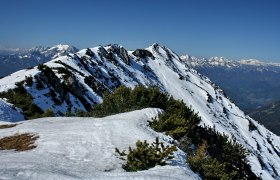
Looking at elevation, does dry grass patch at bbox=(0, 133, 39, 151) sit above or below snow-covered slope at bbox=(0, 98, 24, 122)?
below

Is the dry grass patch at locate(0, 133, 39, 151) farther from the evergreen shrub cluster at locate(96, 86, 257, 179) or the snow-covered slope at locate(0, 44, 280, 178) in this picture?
the snow-covered slope at locate(0, 44, 280, 178)

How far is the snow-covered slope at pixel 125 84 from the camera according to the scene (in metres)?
68.2

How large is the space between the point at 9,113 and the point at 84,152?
20.9m

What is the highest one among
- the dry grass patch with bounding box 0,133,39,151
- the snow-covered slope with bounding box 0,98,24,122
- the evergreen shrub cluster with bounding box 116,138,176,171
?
the snow-covered slope with bounding box 0,98,24,122

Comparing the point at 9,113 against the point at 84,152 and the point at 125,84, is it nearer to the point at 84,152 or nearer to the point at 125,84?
the point at 84,152

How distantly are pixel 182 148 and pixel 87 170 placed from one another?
7346 mm

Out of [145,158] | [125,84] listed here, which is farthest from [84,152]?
→ [125,84]

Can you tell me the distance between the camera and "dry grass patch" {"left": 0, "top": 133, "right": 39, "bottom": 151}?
1873 cm

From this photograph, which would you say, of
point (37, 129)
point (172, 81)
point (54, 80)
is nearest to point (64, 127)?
point (37, 129)

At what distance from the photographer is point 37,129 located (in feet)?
72.4

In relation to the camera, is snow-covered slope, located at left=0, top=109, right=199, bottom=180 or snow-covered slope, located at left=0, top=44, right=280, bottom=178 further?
snow-covered slope, located at left=0, top=44, right=280, bottom=178

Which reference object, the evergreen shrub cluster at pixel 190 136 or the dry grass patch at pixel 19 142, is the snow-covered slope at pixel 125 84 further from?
the dry grass patch at pixel 19 142

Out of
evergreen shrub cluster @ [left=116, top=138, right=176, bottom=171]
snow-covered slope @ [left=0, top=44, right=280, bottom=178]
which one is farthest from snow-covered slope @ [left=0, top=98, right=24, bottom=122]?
snow-covered slope @ [left=0, top=44, right=280, bottom=178]

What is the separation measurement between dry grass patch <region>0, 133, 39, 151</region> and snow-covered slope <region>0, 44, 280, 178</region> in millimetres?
38153
